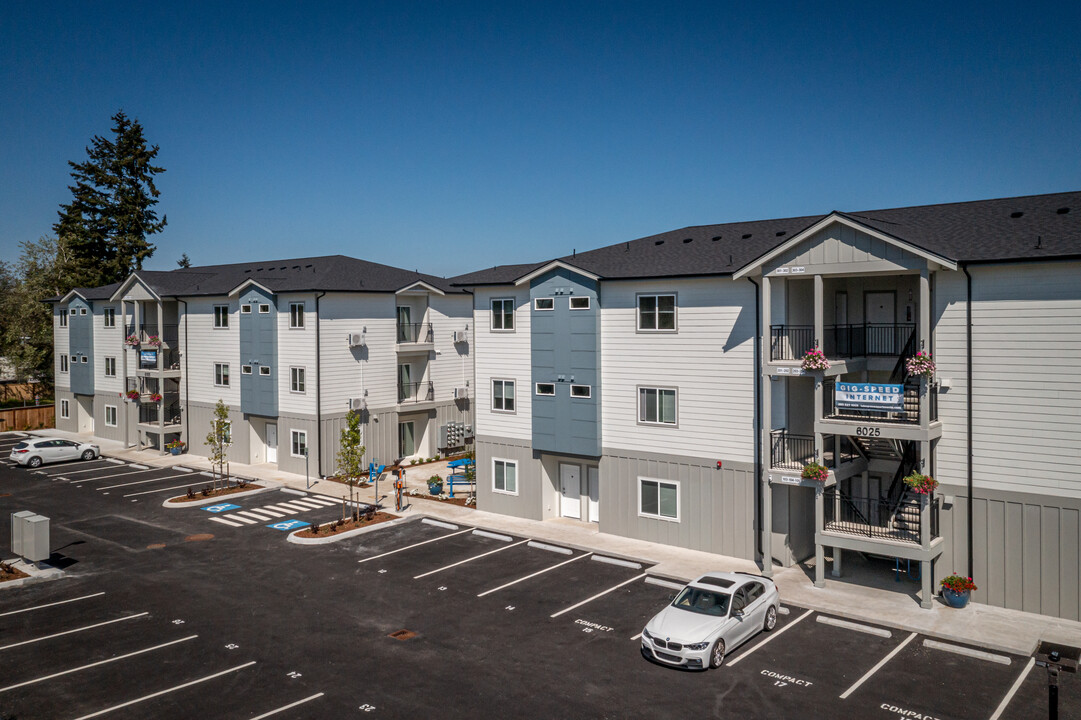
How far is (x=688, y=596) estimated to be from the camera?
16688 millimetres

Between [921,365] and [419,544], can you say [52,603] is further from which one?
[921,365]

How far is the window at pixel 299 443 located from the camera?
117 ft

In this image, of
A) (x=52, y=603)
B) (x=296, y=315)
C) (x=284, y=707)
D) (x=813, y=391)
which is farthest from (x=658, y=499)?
(x=296, y=315)

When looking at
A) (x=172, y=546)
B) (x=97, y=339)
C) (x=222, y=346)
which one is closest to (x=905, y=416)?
(x=172, y=546)

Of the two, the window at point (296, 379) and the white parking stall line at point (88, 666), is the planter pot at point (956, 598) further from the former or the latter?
the window at point (296, 379)

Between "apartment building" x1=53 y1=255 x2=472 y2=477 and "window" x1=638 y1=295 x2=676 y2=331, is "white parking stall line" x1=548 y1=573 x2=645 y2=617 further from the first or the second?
"apartment building" x1=53 y1=255 x2=472 y2=477

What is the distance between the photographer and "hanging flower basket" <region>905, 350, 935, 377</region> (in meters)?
18.6

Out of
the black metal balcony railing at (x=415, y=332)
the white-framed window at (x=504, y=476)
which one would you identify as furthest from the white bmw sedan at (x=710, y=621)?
the black metal balcony railing at (x=415, y=332)

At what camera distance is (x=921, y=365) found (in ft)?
61.3

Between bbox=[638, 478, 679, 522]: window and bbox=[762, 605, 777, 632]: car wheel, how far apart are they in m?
6.55

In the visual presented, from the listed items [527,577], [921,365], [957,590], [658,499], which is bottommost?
[527,577]

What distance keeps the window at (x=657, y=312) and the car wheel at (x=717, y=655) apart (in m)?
10.7

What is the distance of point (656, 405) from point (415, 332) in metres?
18.1

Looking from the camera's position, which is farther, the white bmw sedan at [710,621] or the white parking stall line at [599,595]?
the white parking stall line at [599,595]
